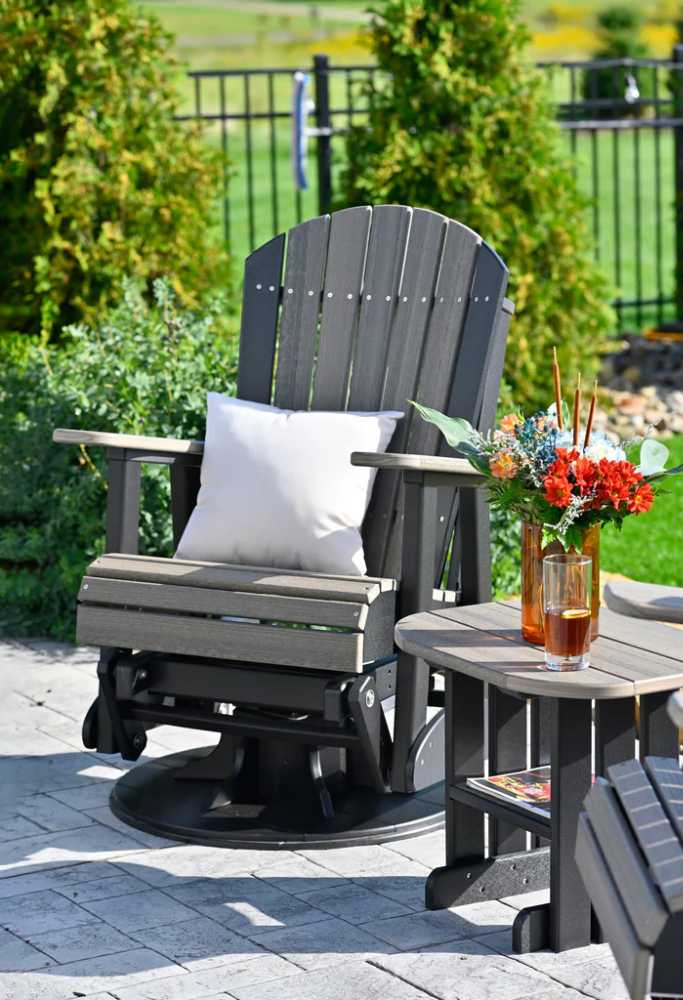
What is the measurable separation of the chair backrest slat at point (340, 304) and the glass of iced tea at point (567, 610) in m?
1.23

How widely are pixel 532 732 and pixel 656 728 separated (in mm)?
385


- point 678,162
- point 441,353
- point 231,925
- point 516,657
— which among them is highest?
point 678,162

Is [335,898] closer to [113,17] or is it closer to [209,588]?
[209,588]

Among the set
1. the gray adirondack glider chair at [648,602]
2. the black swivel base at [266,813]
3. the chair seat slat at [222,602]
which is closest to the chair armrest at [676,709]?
the gray adirondack glider chair at [648,602]

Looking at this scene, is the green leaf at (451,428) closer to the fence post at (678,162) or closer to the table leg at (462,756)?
the table leg at (462,756)

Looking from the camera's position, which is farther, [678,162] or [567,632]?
[678,162]

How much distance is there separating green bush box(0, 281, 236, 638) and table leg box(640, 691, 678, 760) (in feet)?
7.50

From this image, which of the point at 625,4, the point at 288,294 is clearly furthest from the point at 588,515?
the point at 625,4

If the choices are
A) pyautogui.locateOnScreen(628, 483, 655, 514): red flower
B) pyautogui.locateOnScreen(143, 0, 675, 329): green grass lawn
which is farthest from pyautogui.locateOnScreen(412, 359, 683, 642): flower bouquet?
pyautogui.locateOnScreen(143, 0, 675, 329): green grass lawn

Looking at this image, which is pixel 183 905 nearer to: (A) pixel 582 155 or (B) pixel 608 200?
(A) pixel 582 155

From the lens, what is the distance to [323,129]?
828 cm

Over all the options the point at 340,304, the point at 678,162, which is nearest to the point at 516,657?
the point at 340,304

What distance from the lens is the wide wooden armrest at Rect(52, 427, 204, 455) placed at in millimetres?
3736

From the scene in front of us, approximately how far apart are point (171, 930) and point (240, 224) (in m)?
14.7
